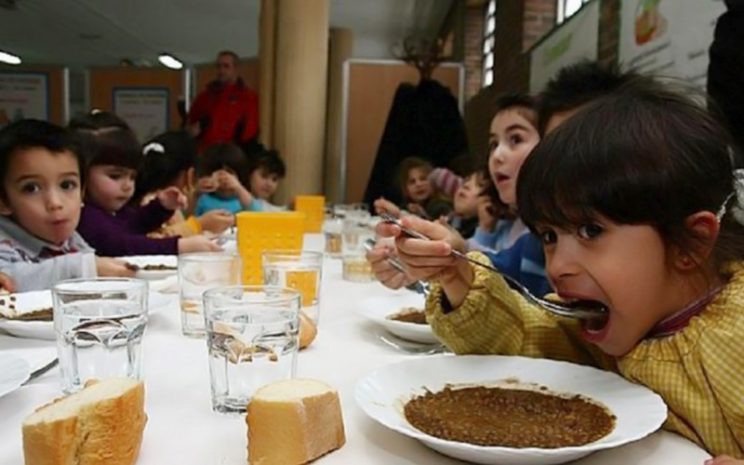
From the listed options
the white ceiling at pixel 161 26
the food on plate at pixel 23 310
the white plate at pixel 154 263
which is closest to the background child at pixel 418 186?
the white plate at pixel 154 263

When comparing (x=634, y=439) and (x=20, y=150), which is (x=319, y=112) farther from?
(x=634, y=439)

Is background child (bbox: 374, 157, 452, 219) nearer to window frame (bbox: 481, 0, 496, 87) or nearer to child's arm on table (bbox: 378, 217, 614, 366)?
window frame (bbox: 481, 0, 496, 87)

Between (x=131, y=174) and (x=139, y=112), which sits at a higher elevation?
(x=139, y=112)

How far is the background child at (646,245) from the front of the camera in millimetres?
789

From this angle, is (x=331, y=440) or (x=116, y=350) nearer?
(x=331, y=440)

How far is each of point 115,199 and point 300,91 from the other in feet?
10.1

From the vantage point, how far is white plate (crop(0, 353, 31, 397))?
70 cm

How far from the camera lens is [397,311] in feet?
3.91

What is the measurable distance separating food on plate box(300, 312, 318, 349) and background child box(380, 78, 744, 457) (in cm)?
17

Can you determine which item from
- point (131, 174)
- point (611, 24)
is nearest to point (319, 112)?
point (611, 24)

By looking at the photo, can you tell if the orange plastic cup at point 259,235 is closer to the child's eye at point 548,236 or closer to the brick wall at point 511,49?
the child's eye at point 548,236

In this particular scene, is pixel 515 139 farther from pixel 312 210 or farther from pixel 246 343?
pixel 246 343

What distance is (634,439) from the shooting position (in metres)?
0.58

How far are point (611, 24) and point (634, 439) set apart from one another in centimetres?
346
